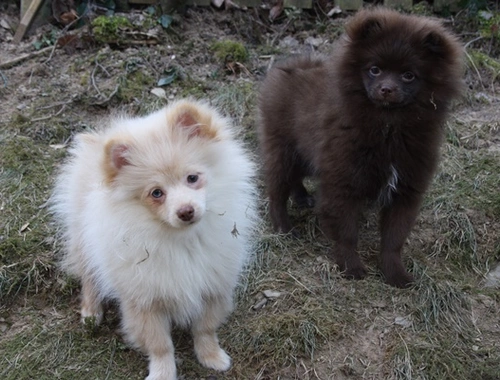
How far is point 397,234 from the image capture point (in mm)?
4043

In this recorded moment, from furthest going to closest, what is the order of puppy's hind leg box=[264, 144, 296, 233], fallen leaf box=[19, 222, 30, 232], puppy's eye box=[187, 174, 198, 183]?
puppy's hind leg box=[264, 144, 296, 233] < fallen leaf box=[19, 222, 30, 232] < puppy's eye box=[187, 174, 198, 183]

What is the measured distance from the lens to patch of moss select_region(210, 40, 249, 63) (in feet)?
20.1

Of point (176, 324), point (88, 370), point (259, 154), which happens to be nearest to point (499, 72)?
point (259, 154)

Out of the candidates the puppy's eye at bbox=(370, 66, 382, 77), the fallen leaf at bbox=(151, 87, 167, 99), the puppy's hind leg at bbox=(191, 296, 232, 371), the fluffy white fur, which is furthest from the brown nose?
the fallen leaf at bbox=(151, 87, 167, 99)

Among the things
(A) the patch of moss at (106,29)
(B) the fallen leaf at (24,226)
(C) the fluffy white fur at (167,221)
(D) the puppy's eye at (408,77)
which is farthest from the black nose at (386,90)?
(A) the patch of moss at (106,29)

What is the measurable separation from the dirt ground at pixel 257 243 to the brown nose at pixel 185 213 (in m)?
1.05

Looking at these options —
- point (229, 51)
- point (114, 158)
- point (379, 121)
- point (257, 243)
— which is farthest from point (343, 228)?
point (229, 51)

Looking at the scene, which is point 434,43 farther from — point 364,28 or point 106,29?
point 106,29

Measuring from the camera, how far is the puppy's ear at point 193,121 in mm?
2877

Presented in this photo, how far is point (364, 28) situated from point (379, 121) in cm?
51

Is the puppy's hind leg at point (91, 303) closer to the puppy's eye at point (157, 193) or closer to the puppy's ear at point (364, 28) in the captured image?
the puppy's eye at point (157, 193)

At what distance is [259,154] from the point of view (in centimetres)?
493

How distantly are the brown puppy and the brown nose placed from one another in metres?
1.39

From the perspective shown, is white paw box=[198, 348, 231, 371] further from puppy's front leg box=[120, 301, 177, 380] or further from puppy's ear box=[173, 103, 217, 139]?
puppy's ear box=[173, 103, 217, 139]
